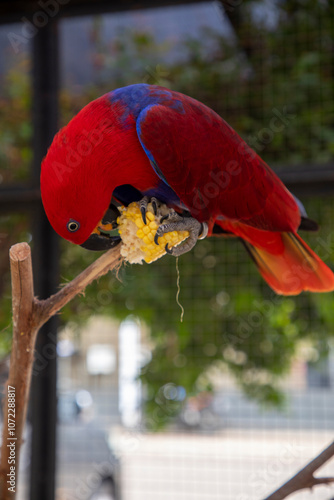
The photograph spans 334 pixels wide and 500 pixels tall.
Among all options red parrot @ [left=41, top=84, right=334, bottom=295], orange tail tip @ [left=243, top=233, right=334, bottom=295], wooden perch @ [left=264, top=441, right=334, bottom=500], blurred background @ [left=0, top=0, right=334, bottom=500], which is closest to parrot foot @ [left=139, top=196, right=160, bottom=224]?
red parrot @ [left=41, top=84, right=334, bottom=295]

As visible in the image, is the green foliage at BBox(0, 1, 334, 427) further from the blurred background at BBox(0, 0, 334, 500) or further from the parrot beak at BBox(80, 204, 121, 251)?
the parrot beak at BBox(80, 204, 121, 251)

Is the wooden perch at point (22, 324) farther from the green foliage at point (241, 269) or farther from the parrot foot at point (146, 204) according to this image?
the green foliage at point (241, 269)

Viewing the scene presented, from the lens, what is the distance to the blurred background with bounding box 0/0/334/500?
3.74 ft

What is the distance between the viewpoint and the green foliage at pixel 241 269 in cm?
117

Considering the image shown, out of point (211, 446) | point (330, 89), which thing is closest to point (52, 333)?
point (211, 446)

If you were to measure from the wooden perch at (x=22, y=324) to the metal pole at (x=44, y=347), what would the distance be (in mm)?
593

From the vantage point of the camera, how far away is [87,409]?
1200 millimetres

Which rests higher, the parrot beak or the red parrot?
the red parrot

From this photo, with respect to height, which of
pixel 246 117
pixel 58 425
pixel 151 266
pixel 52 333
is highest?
pixel 246 117

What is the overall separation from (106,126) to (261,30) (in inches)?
34.7

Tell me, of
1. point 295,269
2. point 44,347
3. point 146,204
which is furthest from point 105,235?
point 44,347

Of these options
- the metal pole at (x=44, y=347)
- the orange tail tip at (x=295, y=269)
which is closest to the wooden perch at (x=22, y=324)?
the orange tail tip at (x=295, y=269)

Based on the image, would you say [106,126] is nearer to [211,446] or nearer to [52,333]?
[52,333]

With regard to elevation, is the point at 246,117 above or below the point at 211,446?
above
